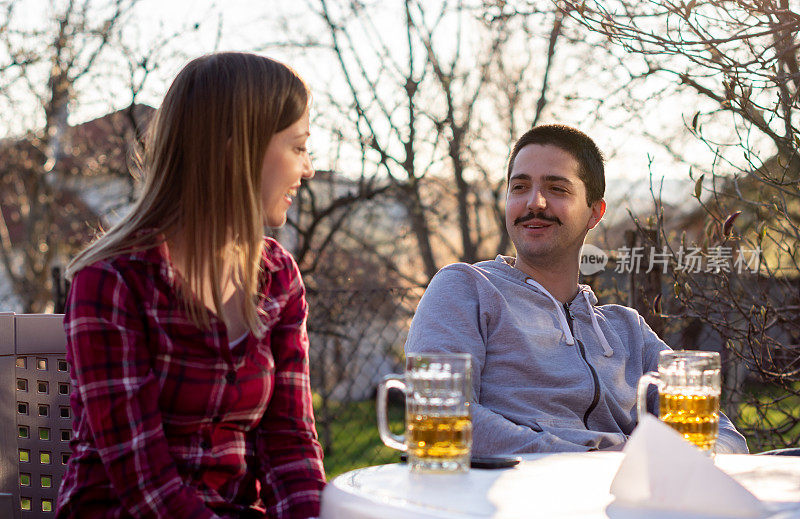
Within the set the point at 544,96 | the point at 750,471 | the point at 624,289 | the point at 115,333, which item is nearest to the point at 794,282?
the point at 624,289

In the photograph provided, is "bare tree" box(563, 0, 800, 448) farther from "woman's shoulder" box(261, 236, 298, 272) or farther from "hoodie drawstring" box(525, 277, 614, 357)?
"woman's shoulder" box(261, 236, 298, 272)

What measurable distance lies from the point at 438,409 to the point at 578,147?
1489 millimetres

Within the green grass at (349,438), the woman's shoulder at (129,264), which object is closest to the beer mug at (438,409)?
the woman's shoulder at (129,264)

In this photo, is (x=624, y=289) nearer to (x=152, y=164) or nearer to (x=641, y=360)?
(x=641, y=360)

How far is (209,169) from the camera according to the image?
1.65 m

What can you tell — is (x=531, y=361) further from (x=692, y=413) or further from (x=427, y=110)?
(x=427, y=110)

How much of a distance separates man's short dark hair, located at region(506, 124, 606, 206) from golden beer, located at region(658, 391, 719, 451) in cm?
Result: 120

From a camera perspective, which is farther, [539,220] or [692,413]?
[539,220]

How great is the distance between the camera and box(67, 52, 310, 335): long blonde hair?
5.39 feet

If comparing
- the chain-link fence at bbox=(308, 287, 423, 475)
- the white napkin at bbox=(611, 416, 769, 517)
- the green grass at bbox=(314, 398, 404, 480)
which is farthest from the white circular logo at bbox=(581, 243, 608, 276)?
the white napkin at bbox=(611, 416, 769, 517)

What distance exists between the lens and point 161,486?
1.48 m

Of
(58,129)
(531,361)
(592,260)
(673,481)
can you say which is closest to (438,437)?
(673,481)

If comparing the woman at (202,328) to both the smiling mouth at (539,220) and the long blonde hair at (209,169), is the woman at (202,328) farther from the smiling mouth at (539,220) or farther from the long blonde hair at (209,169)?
the smiling mouth at (539,220)

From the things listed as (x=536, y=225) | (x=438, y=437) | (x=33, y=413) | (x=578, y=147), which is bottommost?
(x=33, y=413)
